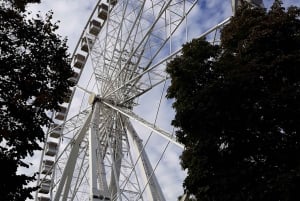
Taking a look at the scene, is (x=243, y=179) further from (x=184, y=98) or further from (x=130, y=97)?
(x=130, y=97)

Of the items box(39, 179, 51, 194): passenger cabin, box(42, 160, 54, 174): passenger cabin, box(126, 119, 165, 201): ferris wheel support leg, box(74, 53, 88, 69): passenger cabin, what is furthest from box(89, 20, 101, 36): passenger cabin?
box(39, 179, 51, 194): passenger cabin

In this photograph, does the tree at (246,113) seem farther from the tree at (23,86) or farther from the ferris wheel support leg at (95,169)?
the ferris wheel support leg at (95,169)

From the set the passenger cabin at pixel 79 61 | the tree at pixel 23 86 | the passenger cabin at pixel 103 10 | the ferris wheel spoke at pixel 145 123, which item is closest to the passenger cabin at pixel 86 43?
the passenger cabin at pixel 79 61

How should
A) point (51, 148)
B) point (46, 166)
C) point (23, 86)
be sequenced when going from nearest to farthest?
point (23, 86) → point (46, 166) → point (51, 148)

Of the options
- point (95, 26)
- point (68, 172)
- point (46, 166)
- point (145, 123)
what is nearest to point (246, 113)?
point (145, 123)

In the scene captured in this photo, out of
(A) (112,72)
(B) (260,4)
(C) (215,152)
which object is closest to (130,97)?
(A) (112,72)

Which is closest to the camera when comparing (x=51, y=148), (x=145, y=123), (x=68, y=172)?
(x=145, y=123)

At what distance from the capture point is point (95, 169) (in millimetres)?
19094

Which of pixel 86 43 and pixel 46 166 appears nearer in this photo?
pixel 86 43

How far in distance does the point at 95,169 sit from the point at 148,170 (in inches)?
88.0

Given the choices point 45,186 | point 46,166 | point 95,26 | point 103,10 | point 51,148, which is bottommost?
point 45,186

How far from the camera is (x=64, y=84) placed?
10.8 metres

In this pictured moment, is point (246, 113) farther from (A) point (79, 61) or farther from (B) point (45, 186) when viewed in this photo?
(A) point (79, 61)

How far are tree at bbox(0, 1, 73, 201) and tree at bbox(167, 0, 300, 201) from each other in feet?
9.28
